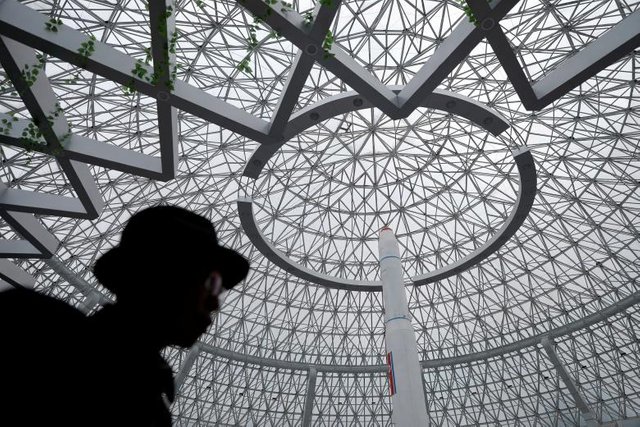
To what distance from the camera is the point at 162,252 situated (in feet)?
5.26

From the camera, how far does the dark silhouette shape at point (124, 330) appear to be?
44.9 inches

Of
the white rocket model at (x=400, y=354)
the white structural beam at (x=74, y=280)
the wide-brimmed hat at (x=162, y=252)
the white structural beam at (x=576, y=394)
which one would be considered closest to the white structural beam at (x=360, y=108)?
the white rocket model at (x=400, y=354)

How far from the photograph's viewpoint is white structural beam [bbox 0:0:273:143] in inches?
536

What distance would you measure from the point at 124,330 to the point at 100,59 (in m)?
15.8

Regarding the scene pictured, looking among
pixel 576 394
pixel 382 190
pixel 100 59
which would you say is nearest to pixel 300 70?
pixel 100 59

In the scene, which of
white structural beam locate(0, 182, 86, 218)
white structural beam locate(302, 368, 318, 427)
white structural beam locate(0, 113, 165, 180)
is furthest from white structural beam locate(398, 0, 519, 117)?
white structural beam locate(302, 368, 318, 427)

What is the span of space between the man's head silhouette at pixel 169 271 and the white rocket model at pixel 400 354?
972 inches

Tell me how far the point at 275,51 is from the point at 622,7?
63.3ft

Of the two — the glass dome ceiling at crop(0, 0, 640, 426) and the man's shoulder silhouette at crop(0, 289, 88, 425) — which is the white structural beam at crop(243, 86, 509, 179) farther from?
the man's shoulder silhouette at crop(0, 289, 88, 425)

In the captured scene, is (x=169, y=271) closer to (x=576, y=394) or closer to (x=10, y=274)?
(x=10, y=274)

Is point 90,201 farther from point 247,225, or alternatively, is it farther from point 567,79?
point 567,79

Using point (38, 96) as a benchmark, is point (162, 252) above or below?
below

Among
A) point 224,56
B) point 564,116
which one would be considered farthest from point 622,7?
point 224,56

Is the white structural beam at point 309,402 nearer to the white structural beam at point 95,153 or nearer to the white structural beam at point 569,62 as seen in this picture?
the white structural beam at point 95,153
